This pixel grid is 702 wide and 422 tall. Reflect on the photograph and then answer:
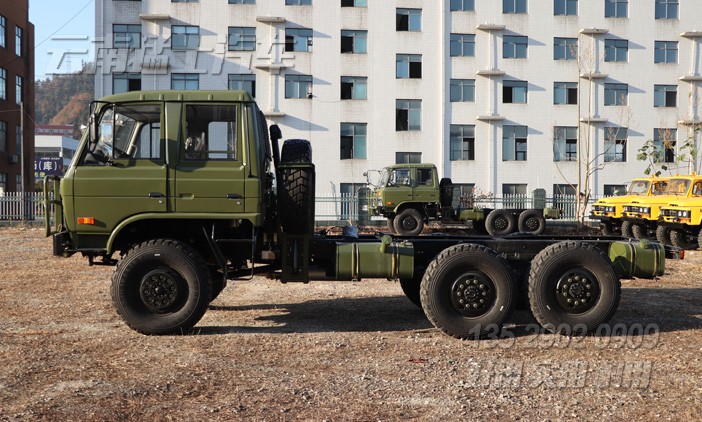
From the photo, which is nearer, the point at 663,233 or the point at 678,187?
the point at 663,233

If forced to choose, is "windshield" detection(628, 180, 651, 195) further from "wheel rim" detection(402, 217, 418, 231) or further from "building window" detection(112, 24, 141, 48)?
"building window" detection(112, 24, 141, 48)

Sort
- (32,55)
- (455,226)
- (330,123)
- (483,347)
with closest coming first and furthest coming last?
(483,347) → (455,226) → (330,123) → (32,55)

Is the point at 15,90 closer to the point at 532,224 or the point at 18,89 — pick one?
the point at 18,89

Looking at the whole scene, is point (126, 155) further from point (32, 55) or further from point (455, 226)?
point (32, 55)

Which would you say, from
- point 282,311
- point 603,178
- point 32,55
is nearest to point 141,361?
point 282,311

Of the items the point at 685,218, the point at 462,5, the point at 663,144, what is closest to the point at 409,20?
the point at 462,5

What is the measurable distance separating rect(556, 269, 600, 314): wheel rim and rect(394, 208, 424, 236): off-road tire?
15294 mm

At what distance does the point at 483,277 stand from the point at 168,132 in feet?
13.1

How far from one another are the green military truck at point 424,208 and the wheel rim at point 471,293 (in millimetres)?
15388

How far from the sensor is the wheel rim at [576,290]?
732 cm

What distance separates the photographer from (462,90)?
125ft

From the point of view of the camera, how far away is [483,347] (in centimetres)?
686

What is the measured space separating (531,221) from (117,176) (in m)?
19.4

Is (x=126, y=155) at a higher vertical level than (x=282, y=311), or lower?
higher
